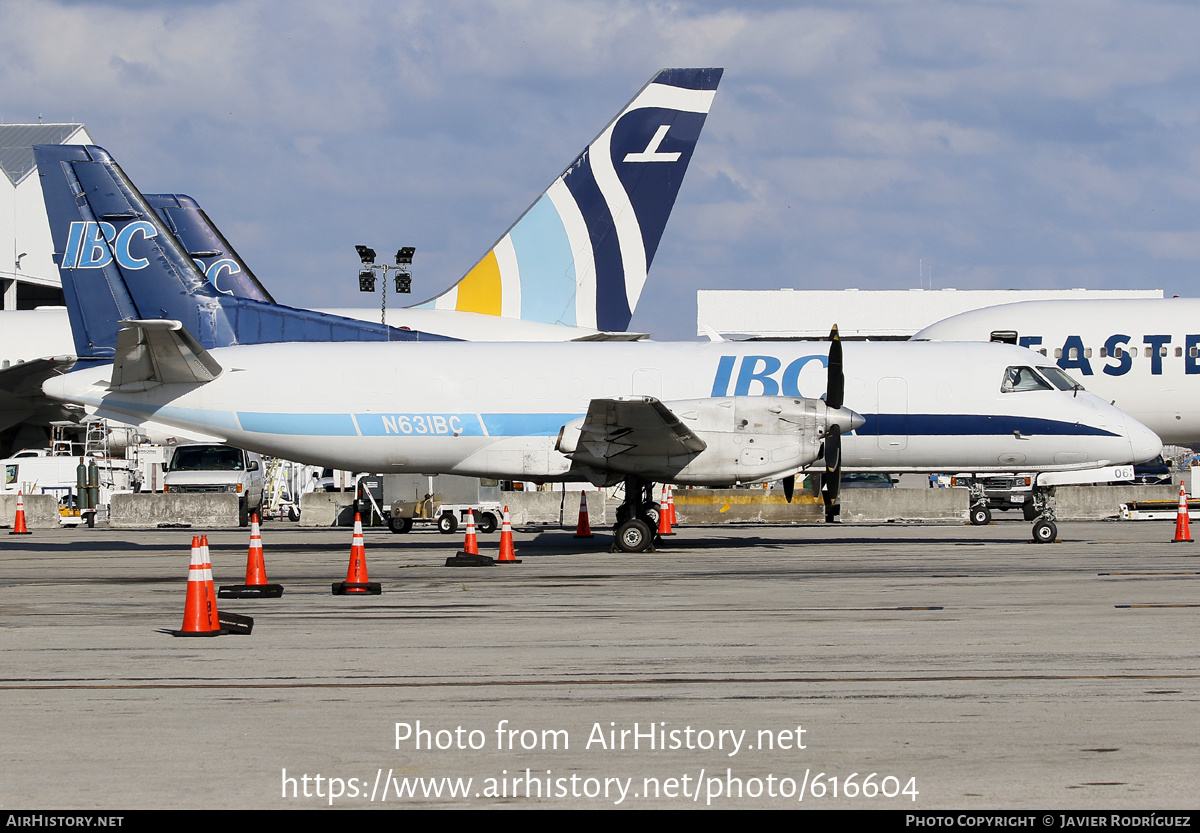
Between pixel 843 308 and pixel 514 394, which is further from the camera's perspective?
pixel 843 308

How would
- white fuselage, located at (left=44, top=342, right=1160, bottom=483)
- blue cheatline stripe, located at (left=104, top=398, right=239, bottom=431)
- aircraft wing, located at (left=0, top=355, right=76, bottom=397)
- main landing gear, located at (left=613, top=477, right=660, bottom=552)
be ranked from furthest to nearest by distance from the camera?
aircraft wing, located at (left=0, top=355, right=76, bottom=397), white fuselage, located at (left=44, top=342, right=1160, bottom=483), blue cheatline stripe, located at (left=104, top=398, right=239, bottom=431), main landing gear, located at (left=613, top=477, right=660, bottom=552)

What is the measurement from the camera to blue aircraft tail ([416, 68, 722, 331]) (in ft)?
98.3

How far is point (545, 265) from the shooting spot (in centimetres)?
3091

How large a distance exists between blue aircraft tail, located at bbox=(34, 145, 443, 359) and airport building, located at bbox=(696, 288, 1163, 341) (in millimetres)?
64239

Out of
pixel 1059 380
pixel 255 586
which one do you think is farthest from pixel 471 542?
pixel 1059 380

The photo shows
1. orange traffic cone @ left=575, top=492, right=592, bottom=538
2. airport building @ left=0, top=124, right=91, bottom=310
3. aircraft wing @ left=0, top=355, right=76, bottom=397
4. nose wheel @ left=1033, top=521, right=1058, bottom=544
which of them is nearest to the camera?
nose wheel @ left=1033, top=521, right=1058, bottom=544

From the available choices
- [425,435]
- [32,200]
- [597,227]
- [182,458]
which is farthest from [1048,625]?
[32,200]

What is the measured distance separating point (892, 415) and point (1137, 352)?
32.7 feet

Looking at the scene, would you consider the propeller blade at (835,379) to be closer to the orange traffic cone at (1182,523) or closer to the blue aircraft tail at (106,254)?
the orange traffic cone at (1182,523)

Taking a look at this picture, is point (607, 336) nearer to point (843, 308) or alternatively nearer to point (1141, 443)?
point (1141, 443)

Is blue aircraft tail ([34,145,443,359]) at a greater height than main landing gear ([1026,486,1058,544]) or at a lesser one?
greater

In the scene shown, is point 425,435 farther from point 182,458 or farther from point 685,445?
point 182,458

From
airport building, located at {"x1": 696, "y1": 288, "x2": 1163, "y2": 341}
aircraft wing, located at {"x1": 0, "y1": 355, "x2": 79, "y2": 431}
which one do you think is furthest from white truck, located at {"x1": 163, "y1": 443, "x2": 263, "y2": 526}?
airport building, located at {"x1": 696, "y1": 288, "x2": 1163, "y2": 341}

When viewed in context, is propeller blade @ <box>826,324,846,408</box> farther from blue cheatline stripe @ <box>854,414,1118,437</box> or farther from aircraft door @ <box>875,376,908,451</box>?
aircraft door @ <box>875,376,908,451</box>
